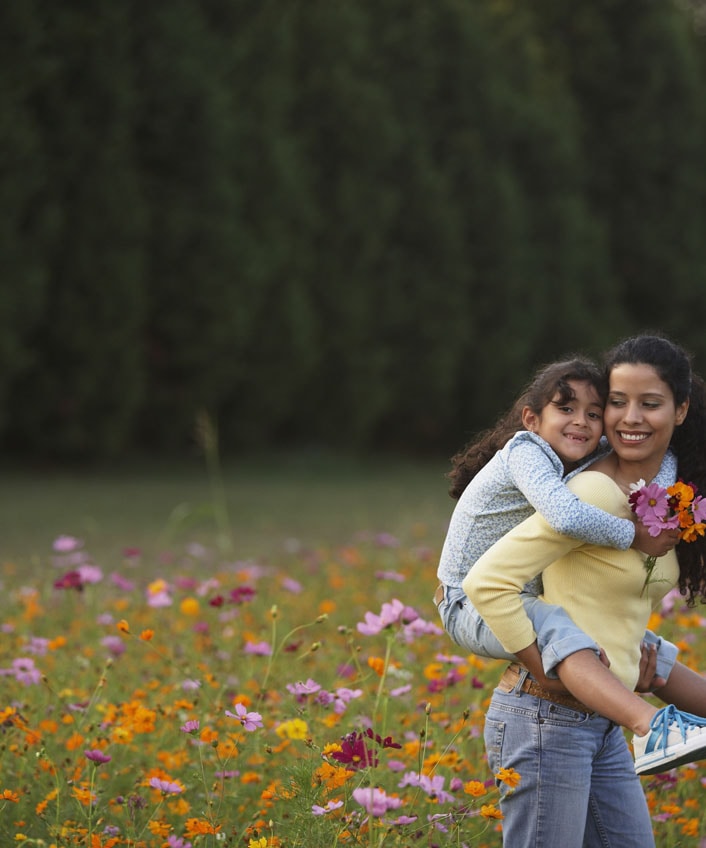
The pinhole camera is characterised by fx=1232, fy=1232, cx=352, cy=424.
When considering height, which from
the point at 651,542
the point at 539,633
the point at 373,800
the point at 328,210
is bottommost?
the point at 373,800

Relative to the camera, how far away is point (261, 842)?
195cm

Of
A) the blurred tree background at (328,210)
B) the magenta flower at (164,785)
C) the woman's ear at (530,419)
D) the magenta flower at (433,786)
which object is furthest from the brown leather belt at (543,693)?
the blurred tree background at (328,210)

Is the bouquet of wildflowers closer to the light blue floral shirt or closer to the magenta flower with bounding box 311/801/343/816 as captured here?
the light blue floral shirt

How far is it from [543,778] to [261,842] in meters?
0.48

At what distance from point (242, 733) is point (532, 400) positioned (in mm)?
912

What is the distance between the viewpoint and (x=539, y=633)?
203 cm

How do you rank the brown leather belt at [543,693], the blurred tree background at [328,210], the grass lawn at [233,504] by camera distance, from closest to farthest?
the brown leather belt at [543,693] < the grass lawn at [233,504] < the blurred tree background at [328,210]

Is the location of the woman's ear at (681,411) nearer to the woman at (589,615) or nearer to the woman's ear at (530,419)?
the woman at (589,615)

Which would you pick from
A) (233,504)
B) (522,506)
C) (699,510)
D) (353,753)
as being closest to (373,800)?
(353,753)

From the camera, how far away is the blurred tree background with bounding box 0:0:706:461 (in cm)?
1084

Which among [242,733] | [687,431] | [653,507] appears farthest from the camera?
[242,733]

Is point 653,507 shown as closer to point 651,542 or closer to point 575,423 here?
point 651,542

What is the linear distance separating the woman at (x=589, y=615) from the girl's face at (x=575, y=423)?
1.2 inches

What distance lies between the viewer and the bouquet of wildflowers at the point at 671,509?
195cm
